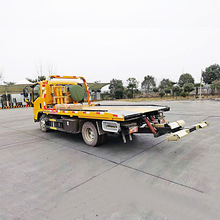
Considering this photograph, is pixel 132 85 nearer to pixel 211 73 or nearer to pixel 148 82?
pixel 148 82

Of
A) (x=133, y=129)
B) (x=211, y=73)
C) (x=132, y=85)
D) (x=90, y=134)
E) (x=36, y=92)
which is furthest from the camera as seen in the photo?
(x=211, y=73)

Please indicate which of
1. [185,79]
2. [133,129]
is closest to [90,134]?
[133,129]

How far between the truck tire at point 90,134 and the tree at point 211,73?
57.9 metres

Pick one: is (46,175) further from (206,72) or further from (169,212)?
(206,72)

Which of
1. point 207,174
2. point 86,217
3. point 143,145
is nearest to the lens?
point 86,217

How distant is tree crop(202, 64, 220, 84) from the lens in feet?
172

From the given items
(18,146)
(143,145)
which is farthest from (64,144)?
(143,145)

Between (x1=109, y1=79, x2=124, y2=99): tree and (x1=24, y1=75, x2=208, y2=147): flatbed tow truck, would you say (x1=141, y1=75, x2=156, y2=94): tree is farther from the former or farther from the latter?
(x1=24, y1=75, x2=208, y2=147): flatbed tow truck

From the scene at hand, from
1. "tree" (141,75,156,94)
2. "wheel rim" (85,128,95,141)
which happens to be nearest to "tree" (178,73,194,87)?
"tree" (141,75,156,94)

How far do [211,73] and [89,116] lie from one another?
58.4 meters

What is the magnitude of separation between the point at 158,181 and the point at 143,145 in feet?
7.19

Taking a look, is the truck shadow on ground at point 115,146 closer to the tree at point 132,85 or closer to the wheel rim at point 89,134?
the wheel rim at point 89,134

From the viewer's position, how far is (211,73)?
53.0 meters

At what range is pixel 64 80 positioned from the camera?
7730 mm
